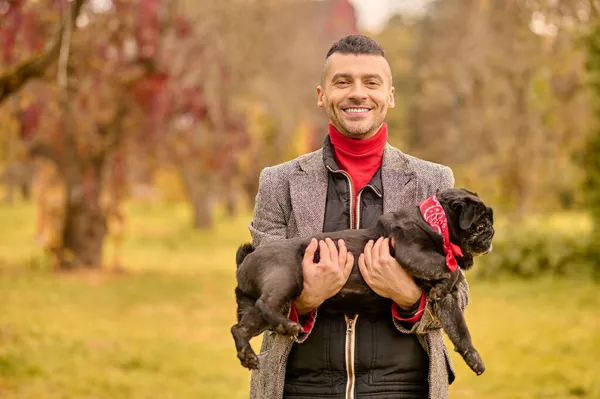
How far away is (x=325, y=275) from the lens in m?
2.87

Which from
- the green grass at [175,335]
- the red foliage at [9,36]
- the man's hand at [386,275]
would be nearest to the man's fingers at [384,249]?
the man's hand at [386,275]

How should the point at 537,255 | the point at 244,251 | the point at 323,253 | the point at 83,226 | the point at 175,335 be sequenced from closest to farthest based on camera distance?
the point at 323,253 < the point at 244,251 < the point at 175,335 < the point at 537,255 < the point at 83,226

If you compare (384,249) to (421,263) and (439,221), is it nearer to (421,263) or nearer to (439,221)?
(421,263)

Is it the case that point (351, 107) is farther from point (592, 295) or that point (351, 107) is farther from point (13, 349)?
point (592, 295)

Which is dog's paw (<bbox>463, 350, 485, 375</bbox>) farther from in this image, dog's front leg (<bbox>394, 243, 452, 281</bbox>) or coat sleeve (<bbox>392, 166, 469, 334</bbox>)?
dog's front leg (<bbox>394, 243, 452, 281</bbox>)

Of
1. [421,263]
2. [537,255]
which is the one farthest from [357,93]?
[537,255]

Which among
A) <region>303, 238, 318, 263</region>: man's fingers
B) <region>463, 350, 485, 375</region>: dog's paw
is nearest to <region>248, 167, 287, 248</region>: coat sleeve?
<region>303, 238, 318, 263</region>: man's fingers

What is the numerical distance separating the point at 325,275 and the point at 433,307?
45 centimetres

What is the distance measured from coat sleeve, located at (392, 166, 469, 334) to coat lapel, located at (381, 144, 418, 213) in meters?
0.11

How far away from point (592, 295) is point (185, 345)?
731cm

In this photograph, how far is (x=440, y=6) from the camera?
1481 inches

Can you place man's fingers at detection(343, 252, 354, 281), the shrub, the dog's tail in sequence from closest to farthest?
1. man's fingers at detection(343, 252, 354, 281)
2. the dog's tail
3. the shrub

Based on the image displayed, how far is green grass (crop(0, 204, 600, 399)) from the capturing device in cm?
847

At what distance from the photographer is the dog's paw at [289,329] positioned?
2789 mm
